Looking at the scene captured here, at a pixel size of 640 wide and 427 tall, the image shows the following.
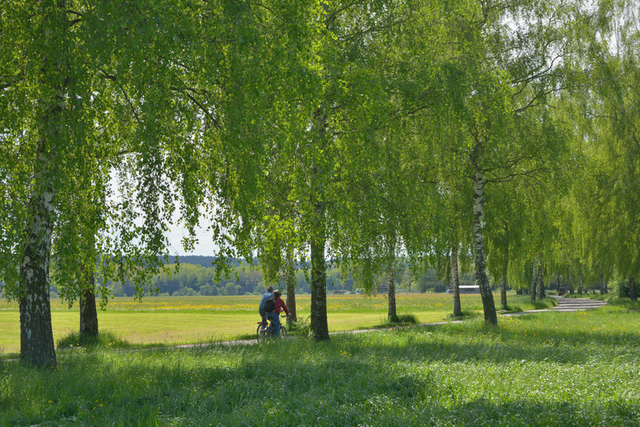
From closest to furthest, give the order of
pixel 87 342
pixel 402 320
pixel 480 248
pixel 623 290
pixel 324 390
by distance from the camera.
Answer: pixel 324 390 → pixel 87 342 → pixel 480 248 → pixel 402 320 → pixel 623 290

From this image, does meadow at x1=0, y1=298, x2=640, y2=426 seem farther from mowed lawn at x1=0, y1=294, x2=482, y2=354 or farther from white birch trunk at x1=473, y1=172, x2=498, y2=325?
white birch trunk at x1=473, y1=172, x2=498, y2=325

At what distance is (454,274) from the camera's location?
92.8 ft

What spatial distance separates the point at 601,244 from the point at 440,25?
653 inches

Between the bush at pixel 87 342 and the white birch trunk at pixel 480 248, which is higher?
the white birch trunk at pixel 480 248

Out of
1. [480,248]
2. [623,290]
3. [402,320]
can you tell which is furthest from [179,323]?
[623,290]

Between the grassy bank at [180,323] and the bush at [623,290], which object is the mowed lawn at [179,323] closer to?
the grassy bank at [180,323]

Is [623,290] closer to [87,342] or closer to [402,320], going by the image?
[402,320]

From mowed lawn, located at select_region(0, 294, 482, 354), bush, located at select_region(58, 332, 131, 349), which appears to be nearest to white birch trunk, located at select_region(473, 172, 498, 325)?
mowed lawn, located at select_region(0, 294, 482, 354)

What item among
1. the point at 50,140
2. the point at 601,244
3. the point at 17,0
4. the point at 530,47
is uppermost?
the point at 530,47

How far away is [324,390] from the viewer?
23.5ft

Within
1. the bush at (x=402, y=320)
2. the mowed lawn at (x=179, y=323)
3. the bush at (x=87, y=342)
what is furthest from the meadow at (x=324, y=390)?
the bush at (x=402, y=320)

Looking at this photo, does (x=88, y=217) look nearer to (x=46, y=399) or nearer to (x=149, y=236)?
(x=149, y=236)

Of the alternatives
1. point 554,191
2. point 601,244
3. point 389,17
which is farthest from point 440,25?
point 601,244

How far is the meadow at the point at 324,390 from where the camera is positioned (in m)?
5.85
